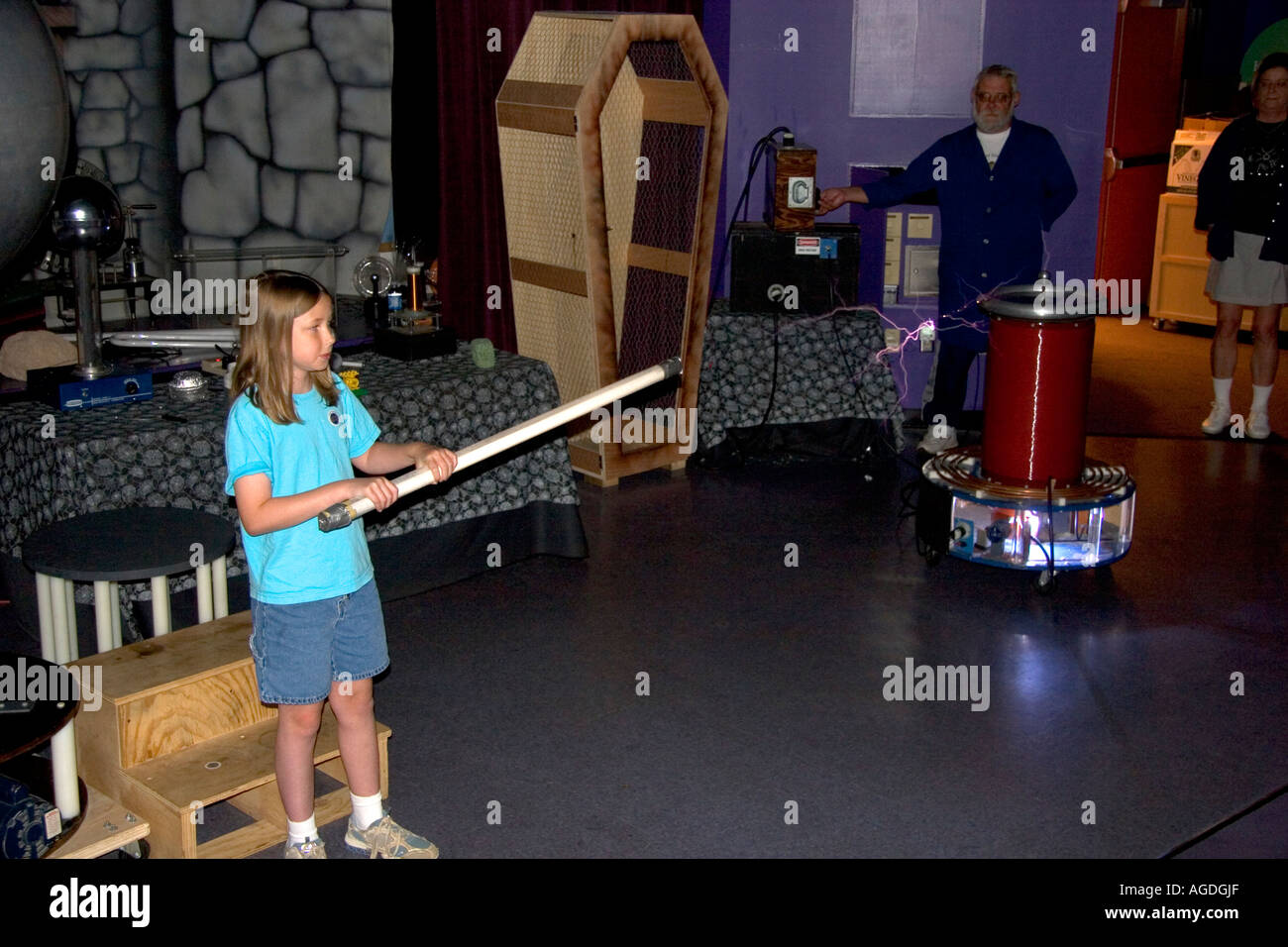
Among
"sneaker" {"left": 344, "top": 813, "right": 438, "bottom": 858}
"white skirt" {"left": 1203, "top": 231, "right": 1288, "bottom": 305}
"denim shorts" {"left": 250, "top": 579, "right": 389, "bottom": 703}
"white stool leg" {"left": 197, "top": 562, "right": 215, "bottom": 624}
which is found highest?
"white skirt" {"left": 1203, "top": 231, "right": 1288, "bottom": 305}

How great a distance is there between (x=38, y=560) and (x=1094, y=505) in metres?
3.28

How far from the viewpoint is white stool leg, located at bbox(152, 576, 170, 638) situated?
3.26 metres

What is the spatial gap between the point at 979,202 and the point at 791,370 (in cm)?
111

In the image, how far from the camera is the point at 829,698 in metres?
3.86

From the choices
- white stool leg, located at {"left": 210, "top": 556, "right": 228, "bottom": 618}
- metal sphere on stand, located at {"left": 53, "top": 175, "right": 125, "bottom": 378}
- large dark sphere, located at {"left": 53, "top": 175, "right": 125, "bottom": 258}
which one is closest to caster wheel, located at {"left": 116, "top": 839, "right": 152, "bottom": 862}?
white stool leg, located at {"left": 210, "top": 556, "right": 228, "bottom": 618}

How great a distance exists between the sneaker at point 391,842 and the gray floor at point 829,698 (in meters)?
0.12

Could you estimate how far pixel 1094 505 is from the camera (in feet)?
14.9

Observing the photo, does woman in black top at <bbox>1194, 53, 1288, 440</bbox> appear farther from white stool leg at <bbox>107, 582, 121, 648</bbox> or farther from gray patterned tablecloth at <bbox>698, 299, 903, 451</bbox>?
white stool leg at <bbox>107, 582, 121, 648</bbox>

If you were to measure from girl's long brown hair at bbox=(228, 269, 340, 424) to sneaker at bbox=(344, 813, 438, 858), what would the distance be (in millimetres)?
948

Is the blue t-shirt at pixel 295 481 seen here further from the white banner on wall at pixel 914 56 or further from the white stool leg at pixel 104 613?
the white banner on wall at pixel 914 56

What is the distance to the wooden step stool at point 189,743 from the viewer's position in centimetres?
287

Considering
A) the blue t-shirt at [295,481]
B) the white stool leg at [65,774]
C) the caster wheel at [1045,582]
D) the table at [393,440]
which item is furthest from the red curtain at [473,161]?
the white stool leg at [65,774]

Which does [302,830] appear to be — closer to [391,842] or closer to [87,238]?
[391,842]

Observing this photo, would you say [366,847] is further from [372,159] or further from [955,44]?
[955,44]
